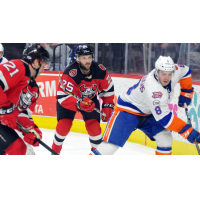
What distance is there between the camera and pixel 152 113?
79.4 inches

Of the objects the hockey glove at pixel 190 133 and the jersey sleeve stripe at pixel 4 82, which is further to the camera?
the hockey glove at pixel 190 133

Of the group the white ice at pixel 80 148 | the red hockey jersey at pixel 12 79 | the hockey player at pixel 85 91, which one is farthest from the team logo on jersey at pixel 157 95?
the white ice at pixel 80 148

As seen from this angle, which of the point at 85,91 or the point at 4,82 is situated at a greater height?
the point at 4,82

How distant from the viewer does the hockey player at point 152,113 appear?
197 centimetres

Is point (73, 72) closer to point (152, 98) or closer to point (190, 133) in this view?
point (152, 98)

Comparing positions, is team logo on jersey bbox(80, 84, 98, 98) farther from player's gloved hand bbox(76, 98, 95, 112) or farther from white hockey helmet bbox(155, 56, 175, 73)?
white hockey helmet bbox(155, 56, 175, 73)

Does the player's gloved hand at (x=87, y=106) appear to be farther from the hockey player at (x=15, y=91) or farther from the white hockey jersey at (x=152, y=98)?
the hockey player at (x=15, y=91)

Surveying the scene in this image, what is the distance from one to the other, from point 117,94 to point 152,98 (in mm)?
1947

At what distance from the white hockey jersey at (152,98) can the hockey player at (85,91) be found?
1.31 ft

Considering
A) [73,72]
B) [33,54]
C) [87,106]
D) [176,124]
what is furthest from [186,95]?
[33,54]

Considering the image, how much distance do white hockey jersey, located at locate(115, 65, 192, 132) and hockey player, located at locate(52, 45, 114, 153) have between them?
400 millimetres
